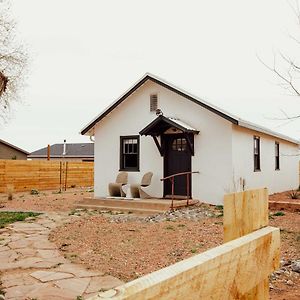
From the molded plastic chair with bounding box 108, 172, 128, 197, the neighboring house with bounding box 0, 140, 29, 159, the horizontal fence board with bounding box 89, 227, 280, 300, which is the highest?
the neighboring house with bounding box 0, 140, 29, 159

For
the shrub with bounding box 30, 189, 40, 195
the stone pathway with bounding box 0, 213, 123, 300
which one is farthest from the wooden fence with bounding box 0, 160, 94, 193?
the stone pathway with bounding box 0, 213, 123, 300

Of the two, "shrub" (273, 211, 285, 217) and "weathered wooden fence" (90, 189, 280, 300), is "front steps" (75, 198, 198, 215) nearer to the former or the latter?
"shrub" (273, 211, 285, 217)

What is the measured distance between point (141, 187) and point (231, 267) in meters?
12.9

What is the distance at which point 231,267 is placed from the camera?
4.39ft

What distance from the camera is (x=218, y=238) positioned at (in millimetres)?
7738

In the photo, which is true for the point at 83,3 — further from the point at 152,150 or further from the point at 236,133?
the point at 236,133

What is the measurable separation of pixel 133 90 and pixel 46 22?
13.9ft

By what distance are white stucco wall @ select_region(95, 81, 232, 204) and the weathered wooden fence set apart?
37.5 feet

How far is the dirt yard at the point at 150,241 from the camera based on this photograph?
5.55m

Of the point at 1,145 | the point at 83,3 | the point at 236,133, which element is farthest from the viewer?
the point at 1,145

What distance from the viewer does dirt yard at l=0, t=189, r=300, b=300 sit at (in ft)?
18.2

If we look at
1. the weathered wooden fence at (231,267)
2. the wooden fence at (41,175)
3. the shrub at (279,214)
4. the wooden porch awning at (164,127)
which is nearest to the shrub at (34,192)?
the wooden fence at (41,175)

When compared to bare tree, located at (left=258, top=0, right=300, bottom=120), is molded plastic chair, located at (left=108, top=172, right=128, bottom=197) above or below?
below

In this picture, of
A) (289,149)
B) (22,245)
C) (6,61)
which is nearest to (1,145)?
(6,61)
